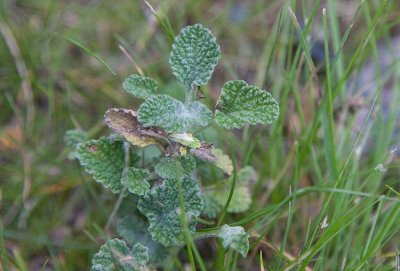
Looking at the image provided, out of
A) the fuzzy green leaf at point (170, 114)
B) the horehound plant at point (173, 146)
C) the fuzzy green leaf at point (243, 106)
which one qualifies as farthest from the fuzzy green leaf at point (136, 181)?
the fuzzy green leaf at point (243, 106)

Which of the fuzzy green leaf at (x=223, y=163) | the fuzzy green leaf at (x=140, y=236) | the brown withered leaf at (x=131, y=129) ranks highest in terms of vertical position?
the brown withered leaf at (x=131, y=129)

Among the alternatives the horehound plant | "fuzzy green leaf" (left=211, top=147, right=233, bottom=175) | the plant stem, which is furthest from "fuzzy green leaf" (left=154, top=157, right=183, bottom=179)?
the plant stem

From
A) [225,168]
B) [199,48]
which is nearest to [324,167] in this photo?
[225,168]

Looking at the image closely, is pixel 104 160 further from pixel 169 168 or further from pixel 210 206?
pixel 210 206

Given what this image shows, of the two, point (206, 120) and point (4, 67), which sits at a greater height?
point (206, 120)

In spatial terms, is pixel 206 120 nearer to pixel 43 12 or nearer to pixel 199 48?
pixel 199 48

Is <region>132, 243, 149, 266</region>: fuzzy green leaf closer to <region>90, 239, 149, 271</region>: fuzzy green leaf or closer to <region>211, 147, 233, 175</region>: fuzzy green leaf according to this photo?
<region>90, 239, 149, 271</region>: fuzzy green leaf

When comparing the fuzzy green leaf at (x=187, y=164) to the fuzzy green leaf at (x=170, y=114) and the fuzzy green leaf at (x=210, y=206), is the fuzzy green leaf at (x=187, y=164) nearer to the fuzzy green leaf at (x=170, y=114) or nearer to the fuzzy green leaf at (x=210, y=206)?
the fuzzy green leaf at (x=170, y=114)
